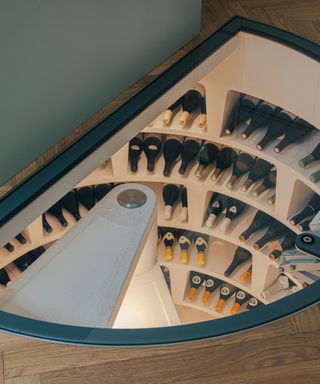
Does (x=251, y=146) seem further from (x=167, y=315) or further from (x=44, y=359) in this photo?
(x=44, y=359)

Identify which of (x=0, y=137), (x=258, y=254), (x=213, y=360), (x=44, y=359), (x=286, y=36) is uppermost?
(x=286, y=36)

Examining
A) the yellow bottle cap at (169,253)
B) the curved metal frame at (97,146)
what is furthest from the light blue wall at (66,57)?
the yellow bottle cap at (169,253)

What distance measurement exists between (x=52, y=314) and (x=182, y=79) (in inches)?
33.5

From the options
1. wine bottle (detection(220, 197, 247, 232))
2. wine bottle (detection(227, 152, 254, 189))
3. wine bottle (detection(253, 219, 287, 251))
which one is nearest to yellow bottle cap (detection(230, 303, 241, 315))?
wine bottle (detection(253, 219, 287, 251))

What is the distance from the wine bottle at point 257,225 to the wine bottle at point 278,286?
250 millimetres

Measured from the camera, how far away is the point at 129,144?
190cm

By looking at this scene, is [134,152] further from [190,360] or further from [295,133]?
[190,360]

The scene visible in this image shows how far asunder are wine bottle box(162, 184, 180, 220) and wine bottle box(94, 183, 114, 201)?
149 mm

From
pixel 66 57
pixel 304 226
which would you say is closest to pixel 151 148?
pixel 66 57

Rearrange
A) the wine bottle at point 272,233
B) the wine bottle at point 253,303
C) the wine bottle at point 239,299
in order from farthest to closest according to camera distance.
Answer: the wine bottle at point 272,233
the wine bottle at point 239,299
the wine bottle at point 253,303

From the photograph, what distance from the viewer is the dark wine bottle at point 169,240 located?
71.6 inches

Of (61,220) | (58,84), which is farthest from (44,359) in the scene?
(58,84)

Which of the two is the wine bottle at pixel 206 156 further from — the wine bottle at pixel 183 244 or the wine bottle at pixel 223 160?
the wine bottle at pixel 183 244

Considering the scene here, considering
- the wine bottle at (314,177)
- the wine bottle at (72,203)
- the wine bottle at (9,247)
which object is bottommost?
the wine bottle at (9,247)
